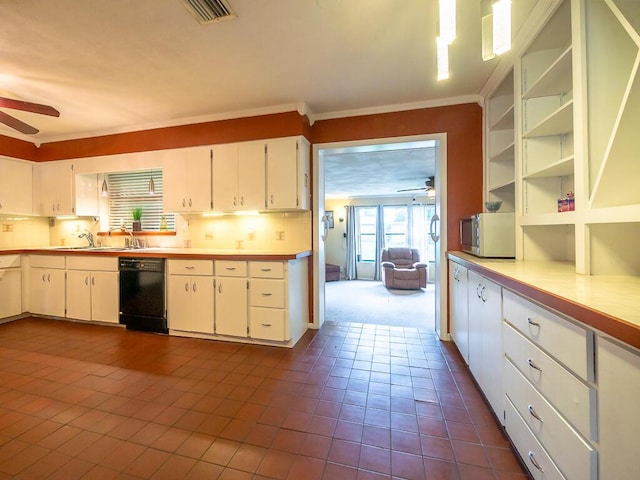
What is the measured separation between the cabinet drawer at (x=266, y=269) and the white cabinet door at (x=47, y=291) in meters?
2.59

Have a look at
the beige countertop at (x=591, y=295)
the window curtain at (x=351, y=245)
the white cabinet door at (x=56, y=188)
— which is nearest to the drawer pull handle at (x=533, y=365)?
the beige countertop at (x=591, y=295)

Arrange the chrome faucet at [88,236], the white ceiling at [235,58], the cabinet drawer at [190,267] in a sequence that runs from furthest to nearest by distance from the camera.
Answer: the chrome faucet at [88,236]
the cabinet drawer at [190,267]
the white ceiling at [235,58]

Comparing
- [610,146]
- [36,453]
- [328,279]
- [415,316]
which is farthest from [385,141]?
[328,279]

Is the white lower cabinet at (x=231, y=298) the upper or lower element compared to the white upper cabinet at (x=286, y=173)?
lower

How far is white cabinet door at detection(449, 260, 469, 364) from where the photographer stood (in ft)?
7.22

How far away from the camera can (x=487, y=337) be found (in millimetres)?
1716

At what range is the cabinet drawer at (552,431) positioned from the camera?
0.86m

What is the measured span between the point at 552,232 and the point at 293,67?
2431 mm

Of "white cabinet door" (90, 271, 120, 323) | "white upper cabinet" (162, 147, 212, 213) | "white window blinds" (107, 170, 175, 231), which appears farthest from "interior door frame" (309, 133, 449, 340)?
"white cabinet door" (90, 271, 120, 323)

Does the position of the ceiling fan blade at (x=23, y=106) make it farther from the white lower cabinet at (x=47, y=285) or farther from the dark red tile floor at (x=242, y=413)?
the dark red tile floor at (x=242, y=413)

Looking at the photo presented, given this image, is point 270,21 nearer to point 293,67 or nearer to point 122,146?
point 293,67

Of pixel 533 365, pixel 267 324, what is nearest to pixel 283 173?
pixel 267 324

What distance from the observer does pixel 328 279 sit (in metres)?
7.57

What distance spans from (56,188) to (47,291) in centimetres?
144
